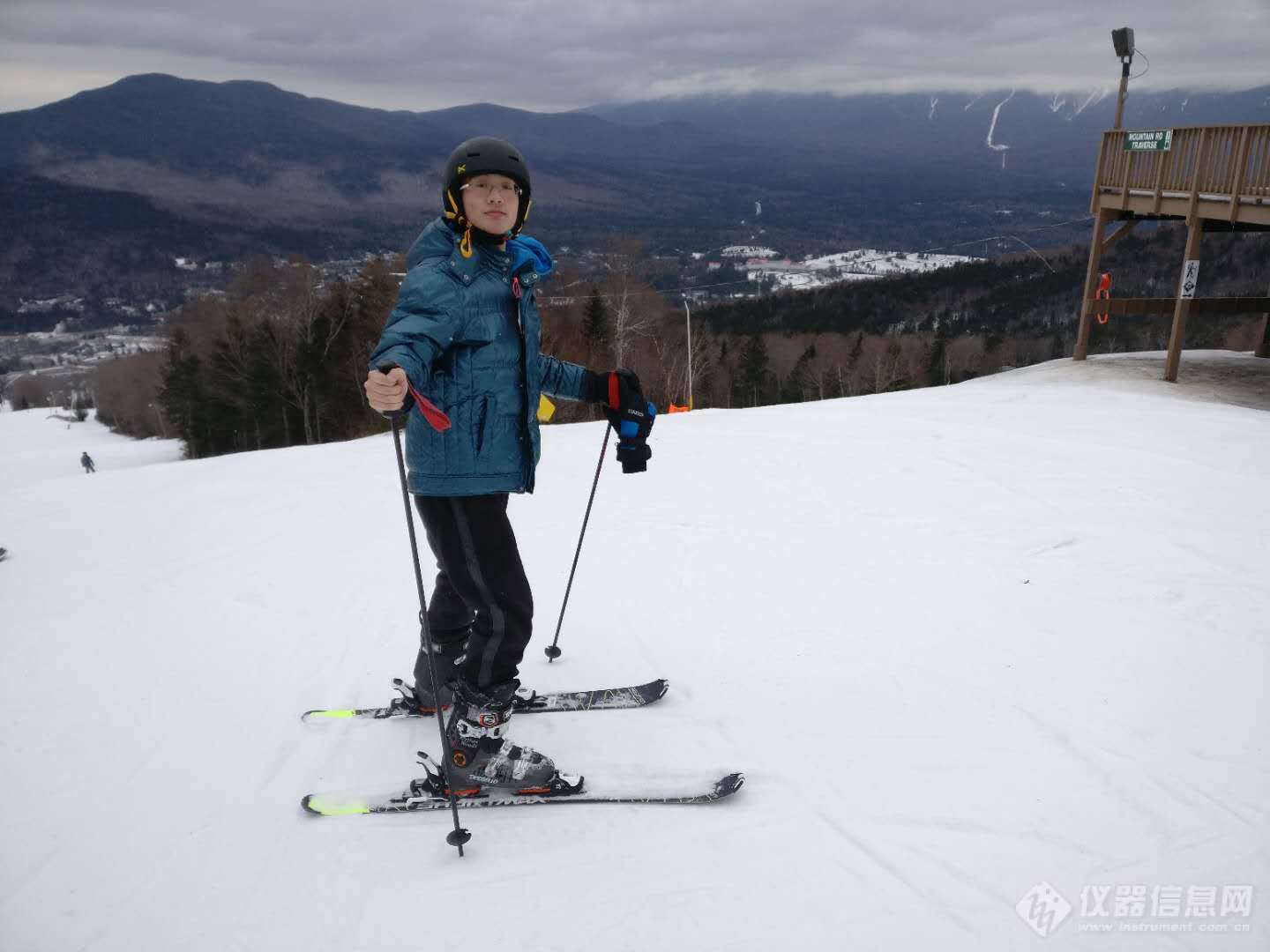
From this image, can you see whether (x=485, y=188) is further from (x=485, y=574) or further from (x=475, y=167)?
(x=485, y=574)

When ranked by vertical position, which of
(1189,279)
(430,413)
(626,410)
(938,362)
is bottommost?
(938,362)

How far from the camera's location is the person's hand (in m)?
2.01

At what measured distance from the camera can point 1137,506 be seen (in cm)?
492

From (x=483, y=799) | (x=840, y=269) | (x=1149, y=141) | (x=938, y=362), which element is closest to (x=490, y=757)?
(x=483, y=799)

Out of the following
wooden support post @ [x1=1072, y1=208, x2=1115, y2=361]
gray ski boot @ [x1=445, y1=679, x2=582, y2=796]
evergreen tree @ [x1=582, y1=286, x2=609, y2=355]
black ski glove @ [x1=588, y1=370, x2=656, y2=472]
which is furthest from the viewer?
evergreen tree @ [x1=582, y1=286, x2=609, y2=355]

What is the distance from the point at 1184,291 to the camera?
9336 millimetres

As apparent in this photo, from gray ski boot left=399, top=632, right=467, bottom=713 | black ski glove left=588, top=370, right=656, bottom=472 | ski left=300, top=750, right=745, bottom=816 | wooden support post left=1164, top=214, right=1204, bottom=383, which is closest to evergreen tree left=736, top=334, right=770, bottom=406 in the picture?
wooden support post left=1164, top=214, right=1204, bottom=383

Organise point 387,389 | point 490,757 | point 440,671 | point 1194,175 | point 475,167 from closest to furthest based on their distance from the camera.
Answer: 1. point 387,389
2. point 475,167
3. point 490,757
4. point 440,671
5. point 1194,175

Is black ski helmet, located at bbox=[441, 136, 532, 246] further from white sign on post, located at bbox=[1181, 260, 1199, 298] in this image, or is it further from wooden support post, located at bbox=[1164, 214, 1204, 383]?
white sign on post, located at bbox=[1181, 260, 1199, 298]

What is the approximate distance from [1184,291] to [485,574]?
10.7 m

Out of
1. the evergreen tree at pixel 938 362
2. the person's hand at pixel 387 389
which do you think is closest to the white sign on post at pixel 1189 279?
the person's hand at pixel 387 389

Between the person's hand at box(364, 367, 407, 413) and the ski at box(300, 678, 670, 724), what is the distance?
5.16ft

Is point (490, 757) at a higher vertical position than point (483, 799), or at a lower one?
A: higher

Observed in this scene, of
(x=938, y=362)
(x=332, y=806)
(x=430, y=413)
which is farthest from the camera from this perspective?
(x=938, y=362)
